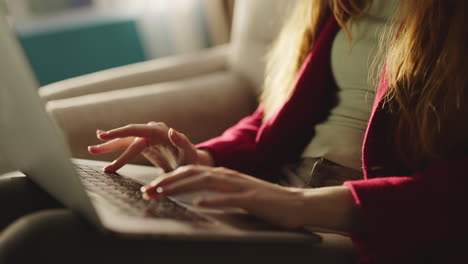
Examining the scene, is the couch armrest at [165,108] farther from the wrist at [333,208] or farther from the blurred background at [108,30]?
the blurred background at [108,30]

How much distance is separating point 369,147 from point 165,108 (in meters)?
0.51

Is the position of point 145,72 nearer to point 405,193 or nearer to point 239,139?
point 239,139

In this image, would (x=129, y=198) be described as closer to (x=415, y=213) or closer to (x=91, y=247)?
(x=91, y=247)

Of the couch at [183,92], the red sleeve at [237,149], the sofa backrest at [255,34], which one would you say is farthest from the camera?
the sofa backrest at [255,34]

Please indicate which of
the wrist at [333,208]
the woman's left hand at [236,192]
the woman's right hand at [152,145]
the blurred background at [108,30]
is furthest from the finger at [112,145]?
the blurred background at [108,30]

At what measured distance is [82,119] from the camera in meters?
0.91

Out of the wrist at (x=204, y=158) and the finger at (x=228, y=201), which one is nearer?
the finger at (x=228, y=201)

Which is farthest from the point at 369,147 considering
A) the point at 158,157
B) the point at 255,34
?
the point at 255,34

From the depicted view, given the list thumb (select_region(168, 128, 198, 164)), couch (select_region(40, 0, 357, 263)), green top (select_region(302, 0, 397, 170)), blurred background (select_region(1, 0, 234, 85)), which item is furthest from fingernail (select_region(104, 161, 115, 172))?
blurred background (select_region(1, 0, 234, 85))

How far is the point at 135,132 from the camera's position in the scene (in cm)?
68

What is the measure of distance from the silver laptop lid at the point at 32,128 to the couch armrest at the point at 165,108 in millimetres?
380

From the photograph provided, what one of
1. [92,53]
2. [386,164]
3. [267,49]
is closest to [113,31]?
[92,53]

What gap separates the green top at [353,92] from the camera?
28.2 inches

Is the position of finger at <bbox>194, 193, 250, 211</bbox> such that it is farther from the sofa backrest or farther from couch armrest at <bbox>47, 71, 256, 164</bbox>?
the sofa backrest
